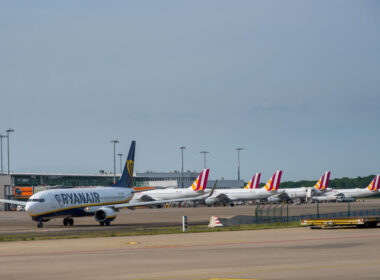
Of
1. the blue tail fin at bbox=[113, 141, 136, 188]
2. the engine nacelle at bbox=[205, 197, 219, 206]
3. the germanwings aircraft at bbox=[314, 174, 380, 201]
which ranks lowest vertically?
the engine nacelle at bbox=[205, 197, 219, 206]

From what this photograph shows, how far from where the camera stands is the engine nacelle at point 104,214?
210ft

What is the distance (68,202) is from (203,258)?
39.3 m

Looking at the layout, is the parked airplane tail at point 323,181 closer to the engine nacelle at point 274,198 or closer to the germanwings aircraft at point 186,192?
the engine nacelle at point 274,198

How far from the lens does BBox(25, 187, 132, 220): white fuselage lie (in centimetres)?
6153

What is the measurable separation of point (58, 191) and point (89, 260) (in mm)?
38762

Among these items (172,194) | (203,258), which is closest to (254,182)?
(172,194)

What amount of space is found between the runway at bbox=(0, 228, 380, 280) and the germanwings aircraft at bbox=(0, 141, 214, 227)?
24.3 meters

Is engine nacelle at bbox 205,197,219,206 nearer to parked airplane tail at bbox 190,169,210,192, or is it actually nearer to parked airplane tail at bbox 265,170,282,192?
parked airplane tail at bbox 190,169,210,192

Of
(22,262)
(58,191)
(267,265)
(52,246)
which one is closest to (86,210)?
(58,191)

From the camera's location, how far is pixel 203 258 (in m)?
26.3

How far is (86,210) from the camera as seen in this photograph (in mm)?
65312

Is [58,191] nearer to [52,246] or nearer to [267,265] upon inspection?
[52,246]

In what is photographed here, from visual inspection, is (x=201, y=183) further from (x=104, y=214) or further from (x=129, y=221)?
(x=104, y=214)

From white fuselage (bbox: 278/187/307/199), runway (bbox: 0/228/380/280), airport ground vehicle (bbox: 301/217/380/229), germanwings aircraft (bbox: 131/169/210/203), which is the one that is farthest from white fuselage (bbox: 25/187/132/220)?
white fuselage (bbox: 278/187/307/199)
